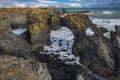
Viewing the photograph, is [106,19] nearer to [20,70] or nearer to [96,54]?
[96,54]

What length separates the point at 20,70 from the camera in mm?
8227

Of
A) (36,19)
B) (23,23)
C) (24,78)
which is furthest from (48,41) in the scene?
(24,78)

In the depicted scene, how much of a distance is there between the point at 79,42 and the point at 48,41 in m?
4.22

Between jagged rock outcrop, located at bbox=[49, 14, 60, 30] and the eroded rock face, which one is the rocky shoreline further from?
jagged rock outcrop, located at bbox=[49, 14, 60, 30]

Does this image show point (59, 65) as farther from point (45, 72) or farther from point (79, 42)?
point (45, 72)

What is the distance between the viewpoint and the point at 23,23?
102 feet

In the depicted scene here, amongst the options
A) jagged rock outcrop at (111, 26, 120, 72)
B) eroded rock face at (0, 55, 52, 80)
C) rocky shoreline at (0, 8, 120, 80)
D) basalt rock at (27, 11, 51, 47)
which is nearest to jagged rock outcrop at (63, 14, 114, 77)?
rocky shoreline at (0, 8, 120, 80)

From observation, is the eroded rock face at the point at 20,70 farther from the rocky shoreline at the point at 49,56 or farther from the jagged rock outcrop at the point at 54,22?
the jagged rock outcrop at the point at 54,22

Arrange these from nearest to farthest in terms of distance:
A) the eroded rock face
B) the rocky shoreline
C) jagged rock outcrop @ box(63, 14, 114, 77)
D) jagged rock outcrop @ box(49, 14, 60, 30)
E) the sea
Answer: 1. the eroded rock face
2. the rocky shoreline
3. jagged rock outcrop @ box(63, 14, 114, 77)
4. jagged rock outcrop @ box(49, 14, 60, 30)
5. the sea

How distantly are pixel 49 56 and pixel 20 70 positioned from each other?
901 centimetres

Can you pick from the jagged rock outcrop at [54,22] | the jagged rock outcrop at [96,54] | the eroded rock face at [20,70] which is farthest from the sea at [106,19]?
the eroded rock face at [20,70]

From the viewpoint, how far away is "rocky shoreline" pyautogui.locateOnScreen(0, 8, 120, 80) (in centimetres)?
851

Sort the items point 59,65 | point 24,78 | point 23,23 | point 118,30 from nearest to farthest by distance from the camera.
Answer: point 24,78 → point 59,65 → point 118,30 → point 23,23

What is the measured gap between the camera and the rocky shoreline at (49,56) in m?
8.51
